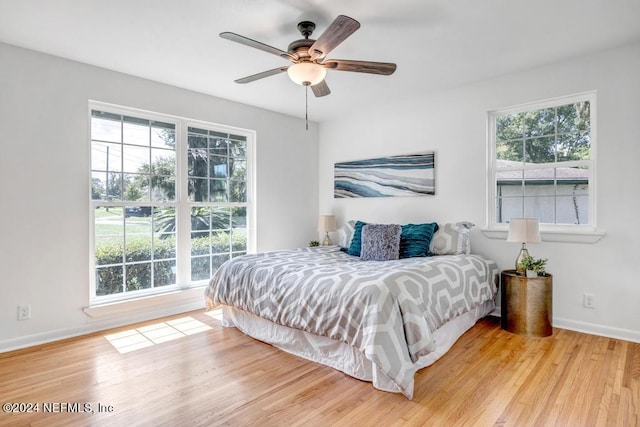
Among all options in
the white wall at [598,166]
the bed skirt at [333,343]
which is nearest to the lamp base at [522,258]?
the white wall at [598,166]

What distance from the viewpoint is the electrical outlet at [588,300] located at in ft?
10.0

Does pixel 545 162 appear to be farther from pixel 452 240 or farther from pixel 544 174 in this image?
pixel 452 240

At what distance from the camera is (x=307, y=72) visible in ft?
8.09

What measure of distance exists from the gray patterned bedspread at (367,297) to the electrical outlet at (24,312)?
1420 millimetres

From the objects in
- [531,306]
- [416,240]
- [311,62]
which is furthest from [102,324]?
[531,306]

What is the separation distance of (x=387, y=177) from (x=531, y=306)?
83.7 inches

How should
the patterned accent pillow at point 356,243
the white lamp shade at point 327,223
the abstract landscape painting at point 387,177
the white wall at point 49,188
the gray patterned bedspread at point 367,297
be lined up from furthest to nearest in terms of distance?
the white lamp shade at point 327,223, the abstract landscape painting at point 387,177, the patterned accent pillow at point 356,243, the white wall at point 49,188, the gray patterned bedspread at point 367,297

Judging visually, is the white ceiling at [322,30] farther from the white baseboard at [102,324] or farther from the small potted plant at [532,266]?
the white baseboard at [102,324]

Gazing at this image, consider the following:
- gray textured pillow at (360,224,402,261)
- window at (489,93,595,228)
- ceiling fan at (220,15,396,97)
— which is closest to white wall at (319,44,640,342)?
window at (489,93,595,228)

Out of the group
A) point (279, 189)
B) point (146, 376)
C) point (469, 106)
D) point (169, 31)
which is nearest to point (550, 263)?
point (469, 106)

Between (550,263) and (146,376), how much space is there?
348cm

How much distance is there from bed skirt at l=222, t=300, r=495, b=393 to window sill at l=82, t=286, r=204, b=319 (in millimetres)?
745

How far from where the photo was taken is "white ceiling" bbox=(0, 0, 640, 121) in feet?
7.55

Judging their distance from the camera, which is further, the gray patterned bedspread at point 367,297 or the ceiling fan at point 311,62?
the ceiling fan at point 311,62
